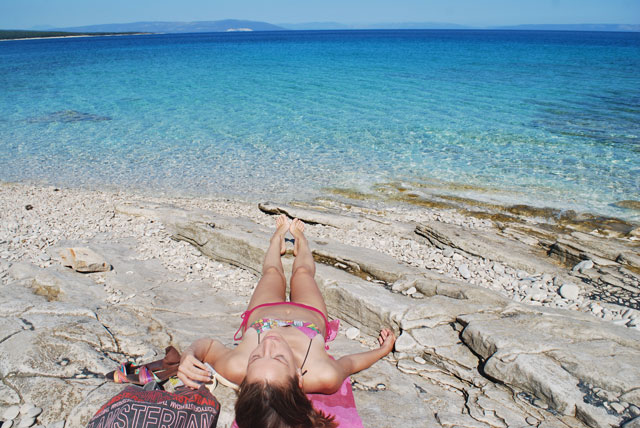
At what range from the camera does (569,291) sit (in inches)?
237

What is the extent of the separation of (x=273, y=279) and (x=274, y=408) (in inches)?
86.5

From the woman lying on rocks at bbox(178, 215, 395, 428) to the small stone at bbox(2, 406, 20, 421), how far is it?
4.08ft

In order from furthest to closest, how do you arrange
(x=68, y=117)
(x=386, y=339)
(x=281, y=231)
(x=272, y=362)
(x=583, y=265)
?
1. (x=68, y=117)
2. (x=583, y=265)
3. (x=281, y=231)
4. (x=386, y=339)
5. (x=272, y=362)

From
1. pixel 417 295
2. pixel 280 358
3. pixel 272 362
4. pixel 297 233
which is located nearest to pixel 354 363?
pixel 280 358

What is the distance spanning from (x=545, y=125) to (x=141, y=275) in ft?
54.3

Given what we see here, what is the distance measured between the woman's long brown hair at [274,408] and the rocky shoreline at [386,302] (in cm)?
74

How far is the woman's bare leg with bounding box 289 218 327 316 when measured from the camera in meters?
4.70

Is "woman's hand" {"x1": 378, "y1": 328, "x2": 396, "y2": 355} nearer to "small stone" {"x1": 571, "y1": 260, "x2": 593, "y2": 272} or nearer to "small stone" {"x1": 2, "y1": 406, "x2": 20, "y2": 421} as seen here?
"small stone" {"x1": 2, "y1": 406, "x2": 20, "y2": 421}

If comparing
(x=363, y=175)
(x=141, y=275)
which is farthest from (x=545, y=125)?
(x=141, y=275)

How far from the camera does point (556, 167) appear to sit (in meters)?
12.5

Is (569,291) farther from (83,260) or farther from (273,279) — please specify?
(83,260)

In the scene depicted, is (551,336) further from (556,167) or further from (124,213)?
(556,167)

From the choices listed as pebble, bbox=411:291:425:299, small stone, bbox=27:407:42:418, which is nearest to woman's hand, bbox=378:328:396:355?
pebble, bbox=411:291:425:299

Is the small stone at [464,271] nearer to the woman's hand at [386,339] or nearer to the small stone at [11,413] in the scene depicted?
the woman's hand at [386,339]
